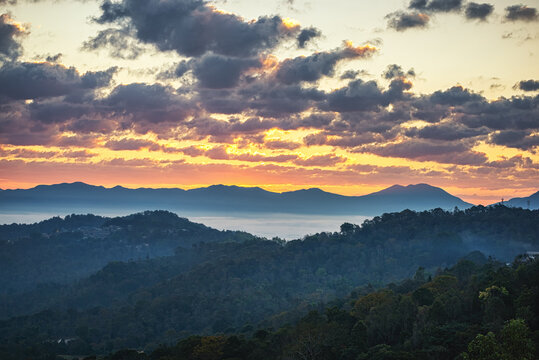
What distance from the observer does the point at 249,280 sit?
9906cm

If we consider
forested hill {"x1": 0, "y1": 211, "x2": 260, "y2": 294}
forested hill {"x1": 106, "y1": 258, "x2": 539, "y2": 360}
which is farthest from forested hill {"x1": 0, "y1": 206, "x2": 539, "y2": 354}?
forested hill {"x1": 0, "y1": 211, "x2": 260, "y2": 294}

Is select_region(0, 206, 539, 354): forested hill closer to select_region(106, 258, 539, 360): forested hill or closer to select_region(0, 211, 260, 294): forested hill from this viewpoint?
select_region(106, 258, 539, 360): forested hill

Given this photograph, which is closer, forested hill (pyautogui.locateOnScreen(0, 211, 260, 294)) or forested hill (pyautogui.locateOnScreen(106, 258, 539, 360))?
forested hill (pyautogui.locateOnScreen(106, 258, 539, 360))

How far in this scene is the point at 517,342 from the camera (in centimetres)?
2327

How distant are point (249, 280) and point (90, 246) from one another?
87.6 m

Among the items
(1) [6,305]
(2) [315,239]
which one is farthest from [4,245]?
(2) [315,239]

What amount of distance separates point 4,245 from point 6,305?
160ft

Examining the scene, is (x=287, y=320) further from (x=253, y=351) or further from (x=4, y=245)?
(x=4, y=245)

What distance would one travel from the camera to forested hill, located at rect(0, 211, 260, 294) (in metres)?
142

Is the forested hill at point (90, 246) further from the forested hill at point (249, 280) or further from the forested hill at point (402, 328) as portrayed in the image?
the forested hill at point (402, 328)

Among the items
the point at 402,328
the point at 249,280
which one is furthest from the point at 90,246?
the point at 402,328

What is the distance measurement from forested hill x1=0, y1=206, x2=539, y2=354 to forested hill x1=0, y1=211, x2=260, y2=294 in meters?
28.2

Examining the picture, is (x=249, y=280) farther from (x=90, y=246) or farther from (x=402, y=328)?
(x=90, y=246)

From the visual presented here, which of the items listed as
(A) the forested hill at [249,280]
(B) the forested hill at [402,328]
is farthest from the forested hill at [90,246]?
(B) the forested hill at [402,328]
